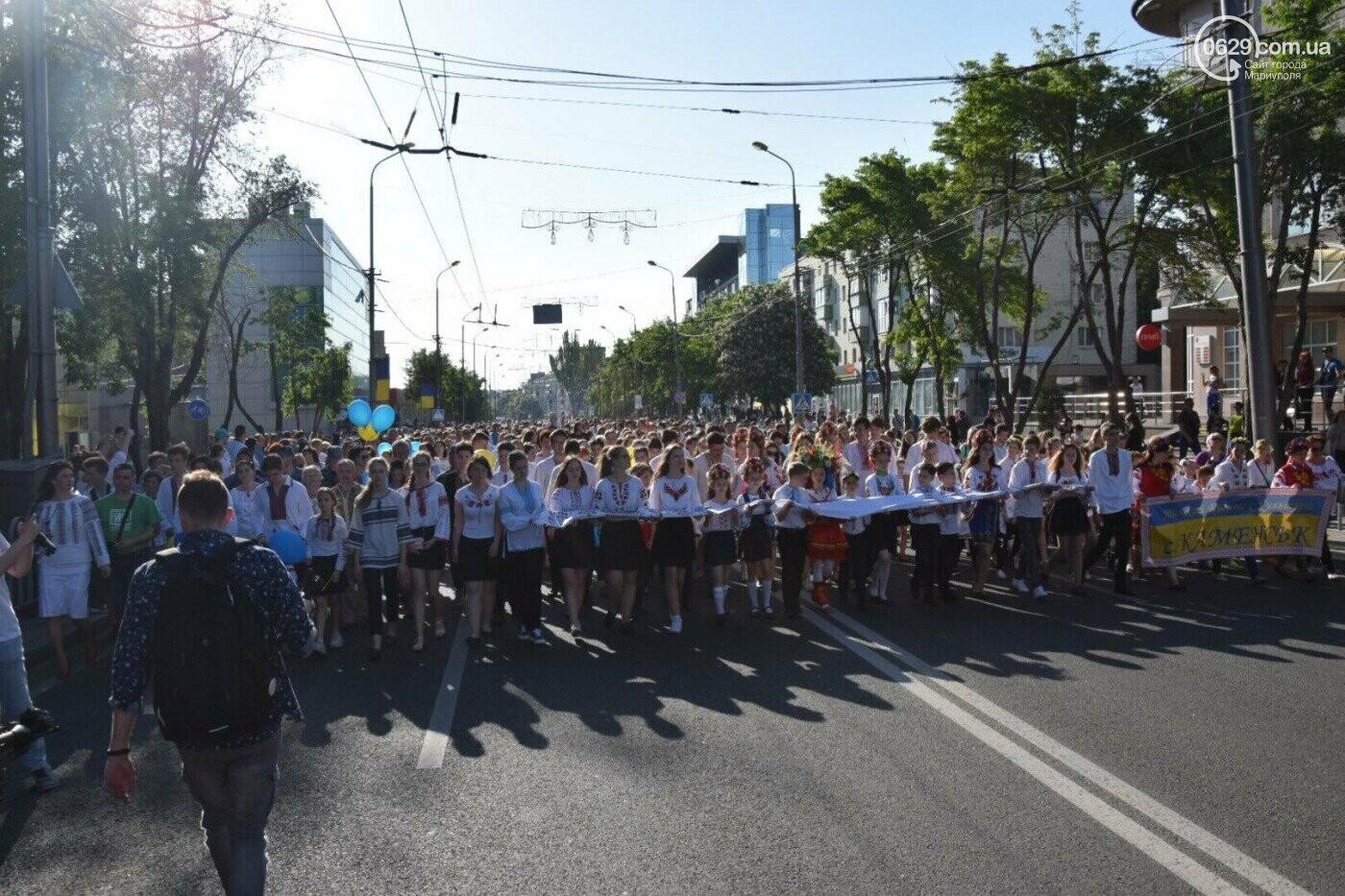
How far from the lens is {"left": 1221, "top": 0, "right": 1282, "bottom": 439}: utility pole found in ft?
50.9

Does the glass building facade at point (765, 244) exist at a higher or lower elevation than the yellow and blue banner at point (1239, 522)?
higher

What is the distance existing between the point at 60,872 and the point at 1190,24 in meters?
47.1

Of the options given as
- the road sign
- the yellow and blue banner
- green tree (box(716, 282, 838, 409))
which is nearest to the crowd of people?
the yellow and blue banner

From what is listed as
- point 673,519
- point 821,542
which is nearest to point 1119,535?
point 821,542

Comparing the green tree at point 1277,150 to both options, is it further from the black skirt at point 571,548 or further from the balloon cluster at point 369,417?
the balloon cluster at point 369,417

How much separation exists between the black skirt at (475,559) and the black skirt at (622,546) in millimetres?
1051

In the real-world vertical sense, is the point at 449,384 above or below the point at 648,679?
above

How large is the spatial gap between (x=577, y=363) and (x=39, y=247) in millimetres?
151122

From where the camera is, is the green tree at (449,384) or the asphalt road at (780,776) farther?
the green tree at (449,384)

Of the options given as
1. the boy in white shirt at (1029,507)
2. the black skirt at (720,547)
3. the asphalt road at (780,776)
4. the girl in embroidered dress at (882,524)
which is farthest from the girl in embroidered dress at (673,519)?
the boy in white shirt at (1029,507)

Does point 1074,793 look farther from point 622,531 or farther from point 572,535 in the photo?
point 572,535

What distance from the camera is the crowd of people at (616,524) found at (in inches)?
415

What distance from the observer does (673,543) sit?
11.4m

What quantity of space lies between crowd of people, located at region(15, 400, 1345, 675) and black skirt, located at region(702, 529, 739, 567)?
2 cm
